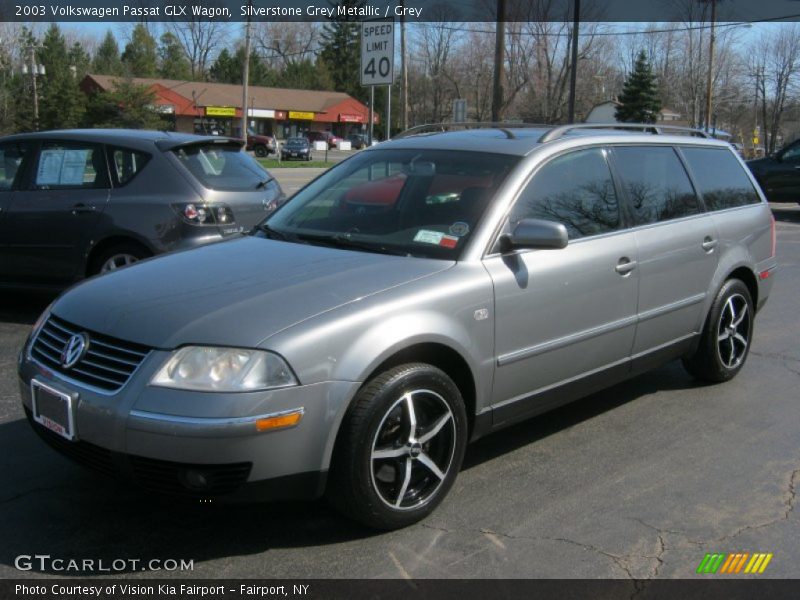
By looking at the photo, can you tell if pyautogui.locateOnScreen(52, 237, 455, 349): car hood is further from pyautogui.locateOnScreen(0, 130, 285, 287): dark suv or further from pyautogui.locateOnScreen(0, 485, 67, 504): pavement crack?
pyautogui.locateOnScreen(0, 130, 285, 287): dark suv

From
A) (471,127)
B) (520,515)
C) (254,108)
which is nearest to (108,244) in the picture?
(471,127)

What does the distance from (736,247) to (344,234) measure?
2909 mm

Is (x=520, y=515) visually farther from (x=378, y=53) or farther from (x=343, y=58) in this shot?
(x=343, y=58)

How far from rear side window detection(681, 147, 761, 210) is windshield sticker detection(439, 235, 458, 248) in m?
2.28

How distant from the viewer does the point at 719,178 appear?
559cm

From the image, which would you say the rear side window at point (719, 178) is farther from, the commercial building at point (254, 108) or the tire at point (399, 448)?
the commercial building at point (254, 108)

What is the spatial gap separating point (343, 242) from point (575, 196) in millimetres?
1305

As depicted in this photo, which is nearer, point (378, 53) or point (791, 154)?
point (378, 53)

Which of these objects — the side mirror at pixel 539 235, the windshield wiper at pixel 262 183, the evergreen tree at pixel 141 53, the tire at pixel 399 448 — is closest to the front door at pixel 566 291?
the side mirror at pixel 539 235

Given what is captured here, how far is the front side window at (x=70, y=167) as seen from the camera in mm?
7035
